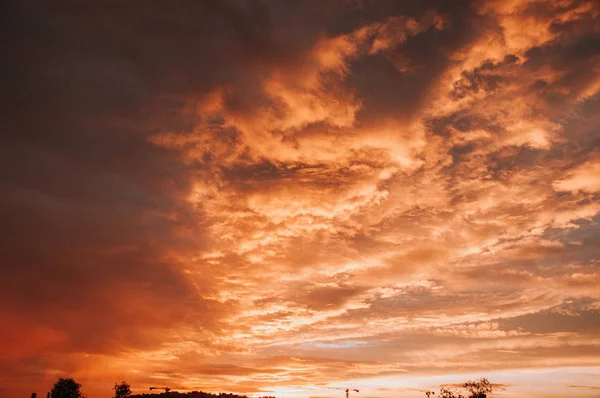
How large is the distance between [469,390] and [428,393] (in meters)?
33.2

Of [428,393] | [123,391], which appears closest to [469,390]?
[428,393]

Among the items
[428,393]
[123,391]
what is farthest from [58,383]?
[428,393]

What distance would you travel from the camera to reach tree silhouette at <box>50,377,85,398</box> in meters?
166

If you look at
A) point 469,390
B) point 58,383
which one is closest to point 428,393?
point 469,390

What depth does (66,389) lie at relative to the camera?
168 metres

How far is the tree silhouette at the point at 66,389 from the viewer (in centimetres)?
16638

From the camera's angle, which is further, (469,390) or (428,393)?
(428,393)

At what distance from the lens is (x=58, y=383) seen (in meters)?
169

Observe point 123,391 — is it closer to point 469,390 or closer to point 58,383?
point 58,383

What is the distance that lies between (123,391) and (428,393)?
127 metres

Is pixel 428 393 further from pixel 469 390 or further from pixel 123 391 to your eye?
pixel 123 391

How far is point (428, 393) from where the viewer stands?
7480 inches

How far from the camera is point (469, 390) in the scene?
526 feet

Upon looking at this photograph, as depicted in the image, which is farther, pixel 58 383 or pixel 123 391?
pixel 123 391
